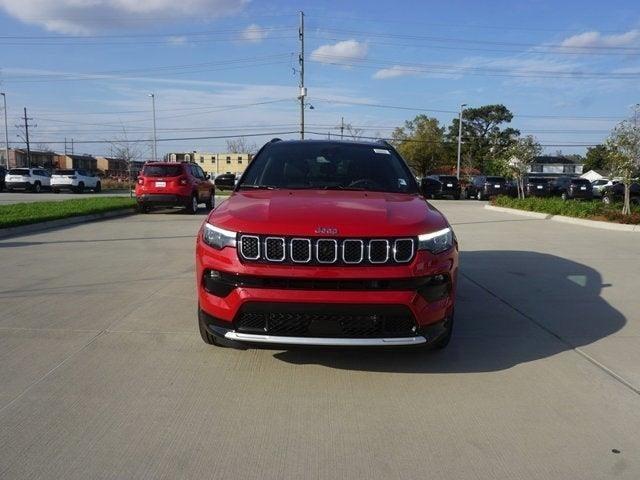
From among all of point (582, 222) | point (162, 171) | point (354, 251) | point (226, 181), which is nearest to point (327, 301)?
point (354, 251)

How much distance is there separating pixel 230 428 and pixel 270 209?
153 centimetres

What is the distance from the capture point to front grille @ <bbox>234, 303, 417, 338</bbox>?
3.69 m

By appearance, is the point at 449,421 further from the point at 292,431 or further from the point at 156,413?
the point at 156,413

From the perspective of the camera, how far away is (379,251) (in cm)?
379

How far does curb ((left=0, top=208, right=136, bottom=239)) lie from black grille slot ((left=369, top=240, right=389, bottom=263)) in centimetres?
994

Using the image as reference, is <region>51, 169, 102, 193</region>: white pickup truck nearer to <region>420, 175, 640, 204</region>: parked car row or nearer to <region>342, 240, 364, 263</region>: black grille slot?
<region>420, 175, 640, 204</region>: parked car row

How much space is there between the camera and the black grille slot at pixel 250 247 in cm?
380

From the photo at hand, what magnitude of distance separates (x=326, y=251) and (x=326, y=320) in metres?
0.45

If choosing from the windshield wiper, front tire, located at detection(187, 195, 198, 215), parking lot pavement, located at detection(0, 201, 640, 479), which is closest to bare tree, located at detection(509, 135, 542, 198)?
front tire, located at detection(187, 195, 198, 215)

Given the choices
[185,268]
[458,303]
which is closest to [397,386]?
[458,303]

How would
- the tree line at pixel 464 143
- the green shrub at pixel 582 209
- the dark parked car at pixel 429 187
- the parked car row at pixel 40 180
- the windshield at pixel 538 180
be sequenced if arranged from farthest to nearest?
the tree line at pixel 464 143 < the windshield at pixel 538 180 < the parked car row at pixel 40 180 < the green shrub at pixel 582 209 < the dark parked car at pixel 429 187

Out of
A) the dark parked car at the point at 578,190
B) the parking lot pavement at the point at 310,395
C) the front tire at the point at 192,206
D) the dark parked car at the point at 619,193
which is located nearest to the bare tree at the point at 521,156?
the dark parked car at the point at 619,193

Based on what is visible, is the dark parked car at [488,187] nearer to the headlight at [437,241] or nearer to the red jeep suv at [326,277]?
the headlight at [437,241]

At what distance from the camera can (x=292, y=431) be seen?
3336mm
